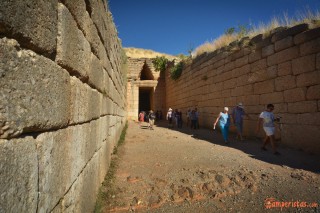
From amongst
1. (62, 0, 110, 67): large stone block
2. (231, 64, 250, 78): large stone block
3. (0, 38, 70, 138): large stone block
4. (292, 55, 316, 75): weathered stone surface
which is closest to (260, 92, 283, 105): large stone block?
(292, 55, 316, 75): weathered stone surface

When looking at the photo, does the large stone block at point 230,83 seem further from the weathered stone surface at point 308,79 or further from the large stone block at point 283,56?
the weathered stone surface at point 308,79

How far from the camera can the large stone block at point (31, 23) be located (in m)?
0.96

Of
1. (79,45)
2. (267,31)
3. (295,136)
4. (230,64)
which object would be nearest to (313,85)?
(295,136)

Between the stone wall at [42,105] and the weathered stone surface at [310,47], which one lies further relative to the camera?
the weathered stone surface at [310,47]

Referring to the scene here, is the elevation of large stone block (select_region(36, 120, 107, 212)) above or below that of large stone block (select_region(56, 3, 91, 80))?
below

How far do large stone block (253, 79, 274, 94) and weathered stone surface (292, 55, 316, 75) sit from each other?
978mm

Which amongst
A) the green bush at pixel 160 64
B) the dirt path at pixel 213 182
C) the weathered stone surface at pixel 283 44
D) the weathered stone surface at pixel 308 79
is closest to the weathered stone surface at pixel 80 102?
the dirt path at pixel 213 182

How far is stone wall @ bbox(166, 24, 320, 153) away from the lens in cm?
616

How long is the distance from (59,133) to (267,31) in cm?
850

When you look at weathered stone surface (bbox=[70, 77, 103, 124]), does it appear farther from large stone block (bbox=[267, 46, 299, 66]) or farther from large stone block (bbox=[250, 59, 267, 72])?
large stone block (bbox=[250, 59, 267, 72])

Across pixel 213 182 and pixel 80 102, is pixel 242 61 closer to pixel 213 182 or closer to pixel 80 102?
pixel 213 182

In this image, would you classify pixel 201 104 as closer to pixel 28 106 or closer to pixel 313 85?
pixel 313 85

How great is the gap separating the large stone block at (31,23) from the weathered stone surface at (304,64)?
6.67 metres

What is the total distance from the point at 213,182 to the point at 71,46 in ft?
10.6
